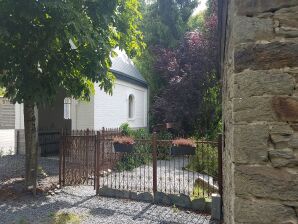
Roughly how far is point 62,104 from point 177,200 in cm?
968

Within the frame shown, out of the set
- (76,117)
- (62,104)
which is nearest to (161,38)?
(62,104)

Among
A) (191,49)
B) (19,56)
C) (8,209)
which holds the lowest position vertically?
(8,209)

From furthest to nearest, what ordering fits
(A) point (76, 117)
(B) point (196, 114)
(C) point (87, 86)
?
(B) point (196, 114)
(A) point (76, 117)
(C) point (87, 86)

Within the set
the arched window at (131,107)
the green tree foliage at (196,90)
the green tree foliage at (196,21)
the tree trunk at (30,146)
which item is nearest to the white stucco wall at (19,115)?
the tree trunk at (30,146)

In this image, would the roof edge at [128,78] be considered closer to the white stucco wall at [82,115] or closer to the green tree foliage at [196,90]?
the green tree foliage at [196,90]

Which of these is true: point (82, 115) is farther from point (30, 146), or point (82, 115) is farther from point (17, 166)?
point (30, 146)

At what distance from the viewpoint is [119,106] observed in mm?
14977

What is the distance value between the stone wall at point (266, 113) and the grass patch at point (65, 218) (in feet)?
14.0

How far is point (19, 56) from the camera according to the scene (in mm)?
7270

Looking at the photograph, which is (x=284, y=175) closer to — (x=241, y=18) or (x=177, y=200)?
(x=241, y=18)

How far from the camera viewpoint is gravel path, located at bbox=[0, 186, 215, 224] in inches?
243

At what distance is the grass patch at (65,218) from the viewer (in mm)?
6008

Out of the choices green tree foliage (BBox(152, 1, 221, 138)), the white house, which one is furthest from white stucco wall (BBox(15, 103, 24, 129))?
green tree foliage (BBox(152, 1, 221, 138))

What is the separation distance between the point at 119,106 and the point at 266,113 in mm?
12792
